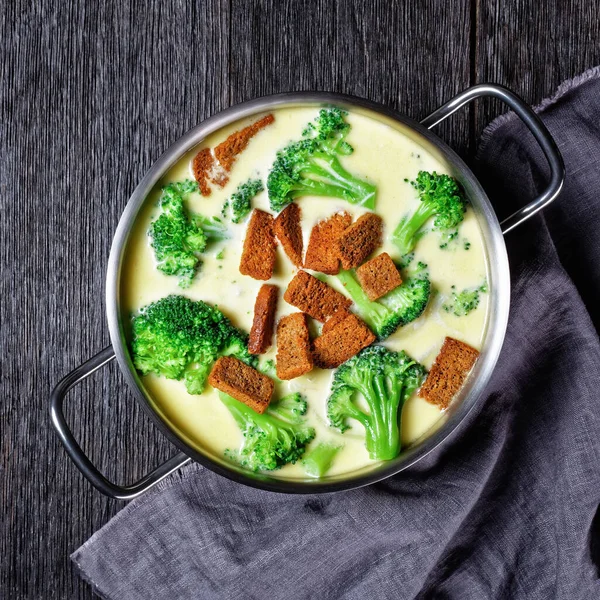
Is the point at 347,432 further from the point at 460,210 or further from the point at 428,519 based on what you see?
the point at 460,210

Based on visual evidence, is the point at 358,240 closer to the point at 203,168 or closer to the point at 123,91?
the point at 203,168

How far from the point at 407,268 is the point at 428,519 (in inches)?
32.3

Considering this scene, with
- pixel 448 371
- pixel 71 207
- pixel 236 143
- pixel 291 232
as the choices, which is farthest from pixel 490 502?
pixel 71 207

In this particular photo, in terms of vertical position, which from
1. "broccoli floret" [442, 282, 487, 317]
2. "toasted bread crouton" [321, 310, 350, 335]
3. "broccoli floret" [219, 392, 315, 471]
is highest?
"toasted bread crouton" [321, 310, 350, 335]

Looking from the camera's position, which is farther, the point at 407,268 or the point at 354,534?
the point at 354,534

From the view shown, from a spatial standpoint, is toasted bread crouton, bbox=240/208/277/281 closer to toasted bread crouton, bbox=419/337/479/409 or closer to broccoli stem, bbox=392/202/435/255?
broccoli stem, bbox=392/202/435/255

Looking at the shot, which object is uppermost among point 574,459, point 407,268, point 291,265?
point 291,265

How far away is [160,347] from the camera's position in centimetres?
205

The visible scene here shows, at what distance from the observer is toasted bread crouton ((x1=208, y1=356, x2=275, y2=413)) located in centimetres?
203

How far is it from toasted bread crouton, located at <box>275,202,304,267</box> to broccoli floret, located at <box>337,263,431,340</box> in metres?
0.13


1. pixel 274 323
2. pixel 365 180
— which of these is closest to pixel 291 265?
pixel 274 323

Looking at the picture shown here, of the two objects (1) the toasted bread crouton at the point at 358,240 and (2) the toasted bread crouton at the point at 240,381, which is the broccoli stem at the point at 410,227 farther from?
(2) the toasted bread crouton at the point at 240,381

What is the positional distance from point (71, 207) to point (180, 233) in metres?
0.64

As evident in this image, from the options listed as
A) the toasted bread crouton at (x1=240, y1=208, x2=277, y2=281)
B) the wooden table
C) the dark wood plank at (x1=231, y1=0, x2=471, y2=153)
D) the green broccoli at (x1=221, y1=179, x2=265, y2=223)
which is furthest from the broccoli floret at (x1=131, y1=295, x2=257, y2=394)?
the dark wood plank at (x1=231, y1=0, x2=471, y2=153)
